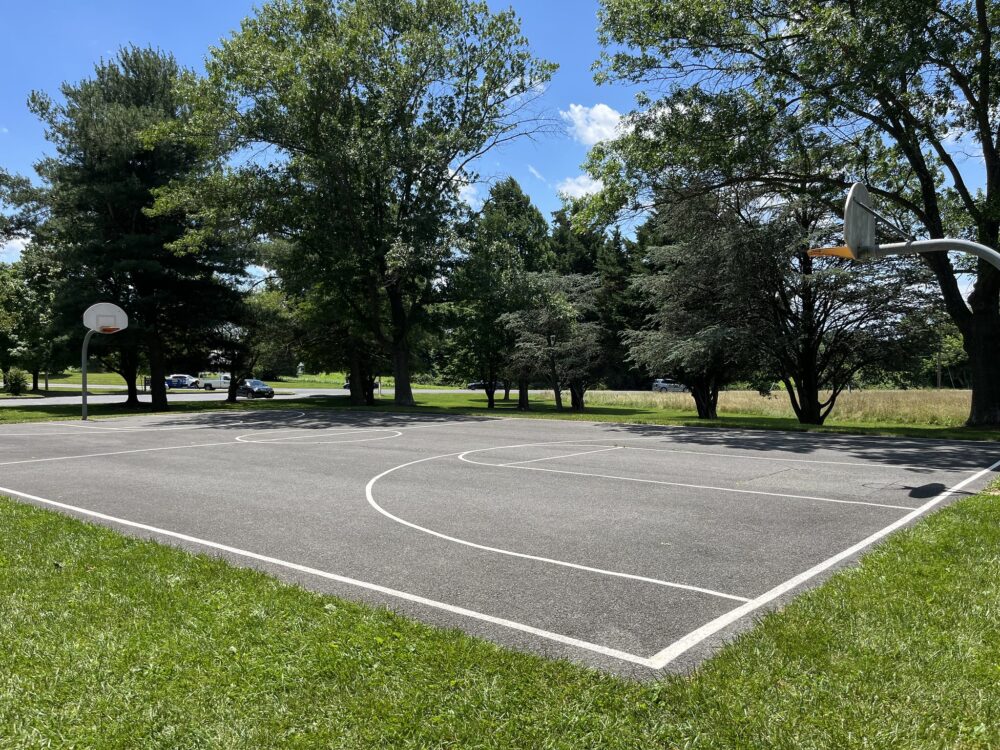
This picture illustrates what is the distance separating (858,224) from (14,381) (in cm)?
5997

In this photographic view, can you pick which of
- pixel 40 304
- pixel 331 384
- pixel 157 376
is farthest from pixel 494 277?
pixel 331 384

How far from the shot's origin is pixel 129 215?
3133 centimetres

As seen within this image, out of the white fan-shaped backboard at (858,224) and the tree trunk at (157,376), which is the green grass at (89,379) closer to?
the tree trunk at (157,376)

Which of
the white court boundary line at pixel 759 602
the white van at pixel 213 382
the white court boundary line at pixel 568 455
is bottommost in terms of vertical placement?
the white court boundary line at pixel 759 602

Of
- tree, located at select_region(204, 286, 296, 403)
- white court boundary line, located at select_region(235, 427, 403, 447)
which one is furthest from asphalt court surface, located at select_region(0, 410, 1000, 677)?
tree, located at select_region(204, 286, 296, 403)

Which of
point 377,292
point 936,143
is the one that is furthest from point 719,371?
point 377,292

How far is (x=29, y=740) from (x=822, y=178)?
71.3ft

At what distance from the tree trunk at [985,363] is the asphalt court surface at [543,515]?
18.2 ft

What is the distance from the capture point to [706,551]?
6180 millimetres

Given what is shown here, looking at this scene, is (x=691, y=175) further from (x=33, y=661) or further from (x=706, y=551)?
(x=33, y=661)

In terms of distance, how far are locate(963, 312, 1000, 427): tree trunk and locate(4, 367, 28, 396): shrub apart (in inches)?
2300

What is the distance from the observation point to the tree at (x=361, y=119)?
26.3 metres

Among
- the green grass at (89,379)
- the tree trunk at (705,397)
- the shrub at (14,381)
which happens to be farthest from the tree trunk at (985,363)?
the green grass at (89,379)

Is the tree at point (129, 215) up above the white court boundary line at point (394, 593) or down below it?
above
